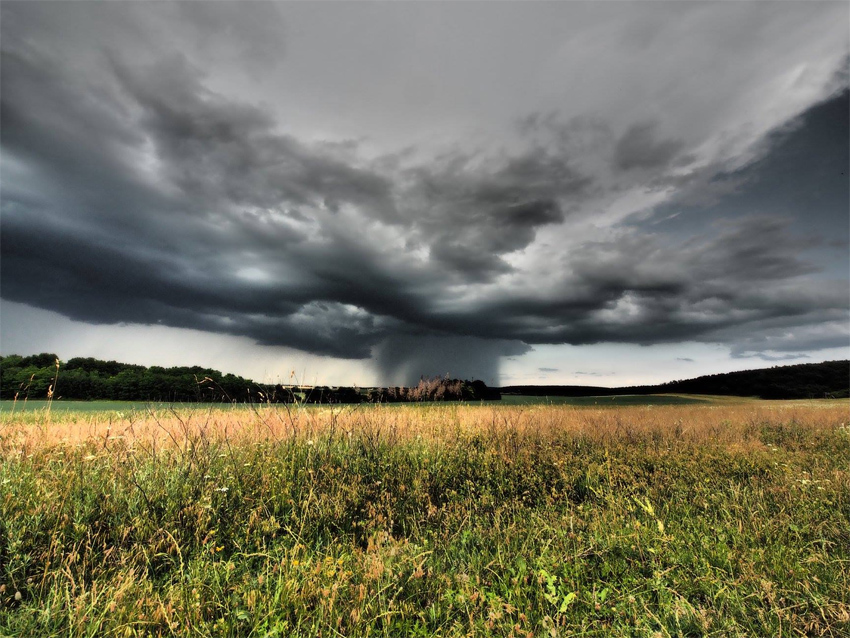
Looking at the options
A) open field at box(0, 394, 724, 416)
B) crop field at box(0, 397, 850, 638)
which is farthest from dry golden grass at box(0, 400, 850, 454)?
open field at box(0, 394, 724, 416)

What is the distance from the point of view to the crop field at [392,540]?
3.45m

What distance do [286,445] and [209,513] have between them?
212cm

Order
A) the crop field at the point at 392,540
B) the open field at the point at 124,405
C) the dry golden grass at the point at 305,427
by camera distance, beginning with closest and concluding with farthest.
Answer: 1. the crop field at the point at 392,540
2. the dry golden grass at the point at 305,427
3. the open field at the point at 124,405

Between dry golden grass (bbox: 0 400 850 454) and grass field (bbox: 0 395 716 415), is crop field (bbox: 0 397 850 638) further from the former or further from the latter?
grass field (bbox: 0 395 716 415)

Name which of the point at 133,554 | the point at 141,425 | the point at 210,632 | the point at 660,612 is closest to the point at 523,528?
the point at 660,612

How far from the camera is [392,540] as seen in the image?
4.84m

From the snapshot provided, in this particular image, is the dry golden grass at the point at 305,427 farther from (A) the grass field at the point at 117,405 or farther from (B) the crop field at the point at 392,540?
(A) the grass field at the point at 117,405

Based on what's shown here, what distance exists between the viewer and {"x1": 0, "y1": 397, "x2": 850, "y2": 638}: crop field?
3.45 metres

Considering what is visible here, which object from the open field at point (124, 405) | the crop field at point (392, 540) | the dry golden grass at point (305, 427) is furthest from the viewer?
the open field at point (124, 405)

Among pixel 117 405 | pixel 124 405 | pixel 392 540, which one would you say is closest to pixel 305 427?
pixel 392 540

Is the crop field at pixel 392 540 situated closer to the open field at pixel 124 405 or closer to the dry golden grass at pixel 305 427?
the dry golden grass at pixel 305 427

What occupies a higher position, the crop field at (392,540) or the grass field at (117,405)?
the grass field at (117,405)

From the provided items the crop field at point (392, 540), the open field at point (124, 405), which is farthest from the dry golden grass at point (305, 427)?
the open field at point (124, 405)

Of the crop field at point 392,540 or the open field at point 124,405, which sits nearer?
the crop field at point 392,540
